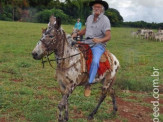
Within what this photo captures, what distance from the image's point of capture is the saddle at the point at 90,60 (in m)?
5.59

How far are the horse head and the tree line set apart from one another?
47402 mm

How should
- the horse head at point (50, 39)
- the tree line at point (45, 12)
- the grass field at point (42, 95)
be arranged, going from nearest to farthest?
the horse head at point (50, 39) < the grass field at point (42, 95) < the tree line at point (45, 12)

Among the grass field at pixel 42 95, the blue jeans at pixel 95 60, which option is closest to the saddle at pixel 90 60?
the blue jeans at pixel 95 60

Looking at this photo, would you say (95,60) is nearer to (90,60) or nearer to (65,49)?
(90,60)

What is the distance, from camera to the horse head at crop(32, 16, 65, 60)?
482 centimetres

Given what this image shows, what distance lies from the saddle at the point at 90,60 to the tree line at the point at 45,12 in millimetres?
46229

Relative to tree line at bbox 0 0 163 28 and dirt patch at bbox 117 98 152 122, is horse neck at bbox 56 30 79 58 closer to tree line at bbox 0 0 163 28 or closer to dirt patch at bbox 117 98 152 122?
dirt patch at bbox 117 98 152 122

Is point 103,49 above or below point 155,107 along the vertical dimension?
above

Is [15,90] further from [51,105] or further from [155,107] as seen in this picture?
[155,107]

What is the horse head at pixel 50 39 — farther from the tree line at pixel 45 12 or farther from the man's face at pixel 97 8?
the tree line at pixel 45 12

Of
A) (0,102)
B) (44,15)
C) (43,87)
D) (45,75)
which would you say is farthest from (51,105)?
(44,15)

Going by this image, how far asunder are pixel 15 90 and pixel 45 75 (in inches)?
102

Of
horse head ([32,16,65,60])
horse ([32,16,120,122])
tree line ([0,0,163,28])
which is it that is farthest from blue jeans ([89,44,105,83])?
tree line ([0,0,163,28])

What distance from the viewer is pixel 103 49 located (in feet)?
19.5
